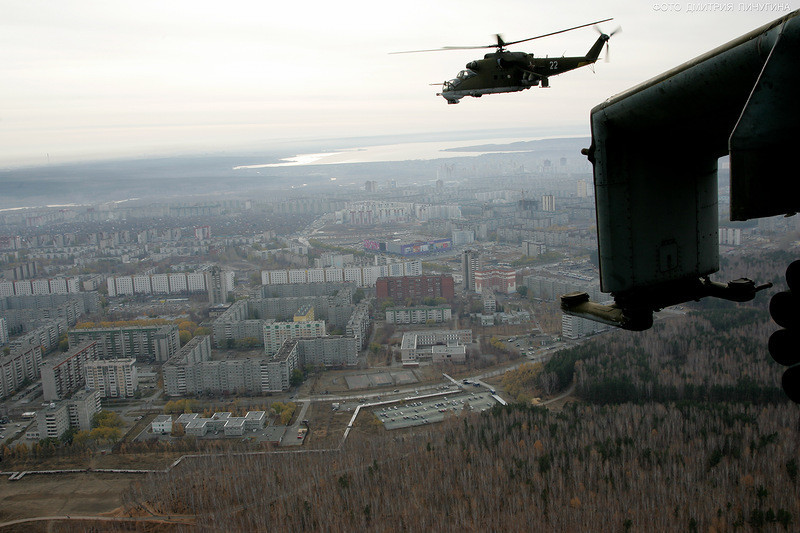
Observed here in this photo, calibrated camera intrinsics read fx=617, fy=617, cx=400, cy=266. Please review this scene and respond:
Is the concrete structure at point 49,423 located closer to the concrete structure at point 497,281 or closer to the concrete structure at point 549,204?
the concrete structure at point 497,281

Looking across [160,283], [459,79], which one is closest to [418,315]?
[160,283]

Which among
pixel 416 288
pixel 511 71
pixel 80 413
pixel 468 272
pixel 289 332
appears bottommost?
pixel 80 413

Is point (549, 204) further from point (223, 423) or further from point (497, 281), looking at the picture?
point (223, 423)

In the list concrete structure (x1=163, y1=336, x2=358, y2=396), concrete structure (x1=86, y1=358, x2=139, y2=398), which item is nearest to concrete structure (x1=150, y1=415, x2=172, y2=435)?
concrete structure (x1=163, y1=336, x2=358, y2=396)

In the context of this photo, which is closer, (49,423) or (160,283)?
(49,423)

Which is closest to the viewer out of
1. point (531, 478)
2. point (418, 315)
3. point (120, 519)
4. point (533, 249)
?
point (531, 478)

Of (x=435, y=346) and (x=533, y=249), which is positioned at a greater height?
(x=533, y=249)

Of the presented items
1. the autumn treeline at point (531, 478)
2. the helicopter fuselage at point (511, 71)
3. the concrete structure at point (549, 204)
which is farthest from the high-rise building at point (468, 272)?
the helicopter fuselage at point (511, 71)

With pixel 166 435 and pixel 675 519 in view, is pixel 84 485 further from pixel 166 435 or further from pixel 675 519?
pixel 675 519
